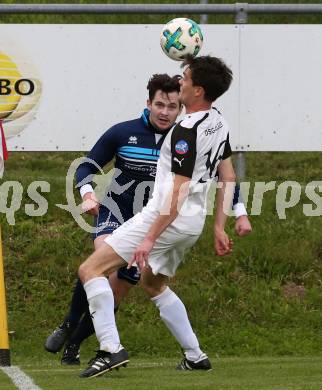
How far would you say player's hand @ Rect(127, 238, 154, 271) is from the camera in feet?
23.7

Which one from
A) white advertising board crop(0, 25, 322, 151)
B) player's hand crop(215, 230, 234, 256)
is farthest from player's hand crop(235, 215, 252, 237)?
white advertising board crop(0, 25, 322, 151)

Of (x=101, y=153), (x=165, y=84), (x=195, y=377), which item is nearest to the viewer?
(x=195, y=377)

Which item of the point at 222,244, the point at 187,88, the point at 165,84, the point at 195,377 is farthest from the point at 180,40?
the point at 195,377

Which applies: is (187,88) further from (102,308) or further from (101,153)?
(102,308)

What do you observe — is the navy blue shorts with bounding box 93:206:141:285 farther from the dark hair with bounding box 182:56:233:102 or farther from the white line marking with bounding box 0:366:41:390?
the dark hair with bounding box 182:56:233:102

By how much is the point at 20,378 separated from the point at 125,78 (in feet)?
16.3

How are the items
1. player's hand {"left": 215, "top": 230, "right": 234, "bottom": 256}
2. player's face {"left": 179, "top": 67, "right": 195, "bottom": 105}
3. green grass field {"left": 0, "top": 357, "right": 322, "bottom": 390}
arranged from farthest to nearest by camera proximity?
player's hand {"left": 215, "top": 230, "right": 234, "bottom": 256}, player's face {"left": 179, "top": 67, "right": 195, "bottom": 105}, green grass field {"left": 0, "top": 357, "right": 322, "bottom": 390}

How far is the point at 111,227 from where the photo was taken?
8.77 metres

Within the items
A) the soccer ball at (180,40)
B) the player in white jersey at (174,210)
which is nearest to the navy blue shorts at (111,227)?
the player in white jersey at (174,210)

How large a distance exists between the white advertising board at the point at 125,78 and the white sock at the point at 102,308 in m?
4.69

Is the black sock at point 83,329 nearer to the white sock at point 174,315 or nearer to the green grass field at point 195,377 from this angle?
the green grass field at point 195,377

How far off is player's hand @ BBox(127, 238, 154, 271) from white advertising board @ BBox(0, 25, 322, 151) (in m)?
4.90

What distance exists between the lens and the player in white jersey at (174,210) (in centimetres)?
740

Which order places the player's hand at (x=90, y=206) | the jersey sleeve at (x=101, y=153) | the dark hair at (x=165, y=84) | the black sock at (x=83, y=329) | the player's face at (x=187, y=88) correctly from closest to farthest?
the player's face at (x=187, y=88)
the player's hand at (x=90, y=206)
the dark hair at (x=165, y=84)
the jersey sleeve at (x=101, y=153)
the black sock at (x=83, y=329)
